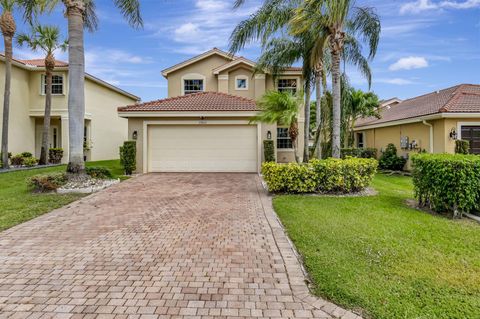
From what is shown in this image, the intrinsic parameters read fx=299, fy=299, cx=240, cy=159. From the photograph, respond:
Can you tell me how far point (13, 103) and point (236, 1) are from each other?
54.2 feet

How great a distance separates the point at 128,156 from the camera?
1494 cm

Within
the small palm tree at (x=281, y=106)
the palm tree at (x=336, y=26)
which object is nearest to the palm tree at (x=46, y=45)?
the small palm tree at (x=281, y=106)

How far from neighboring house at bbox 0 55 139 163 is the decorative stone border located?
19.9 m

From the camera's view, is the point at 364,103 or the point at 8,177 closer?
the point at 8,177

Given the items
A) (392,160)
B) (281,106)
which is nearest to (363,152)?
(392,160)

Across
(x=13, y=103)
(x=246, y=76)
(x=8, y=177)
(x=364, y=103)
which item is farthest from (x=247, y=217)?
(x=13, y=103)

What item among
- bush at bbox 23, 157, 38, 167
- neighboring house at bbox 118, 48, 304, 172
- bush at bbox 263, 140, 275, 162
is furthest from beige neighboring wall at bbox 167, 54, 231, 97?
bush at bbox 23, 157, 38, 167

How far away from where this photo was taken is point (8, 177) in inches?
535

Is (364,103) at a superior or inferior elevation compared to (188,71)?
inferior

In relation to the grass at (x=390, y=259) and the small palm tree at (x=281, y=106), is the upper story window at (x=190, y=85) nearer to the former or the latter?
the small palm tree at (x=281, y=106)

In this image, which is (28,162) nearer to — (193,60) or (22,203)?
(22,203)

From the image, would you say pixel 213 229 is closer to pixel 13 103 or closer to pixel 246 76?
pixel 246 76

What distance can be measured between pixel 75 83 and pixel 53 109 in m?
11.8

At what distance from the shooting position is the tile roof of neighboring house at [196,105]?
1562cm
